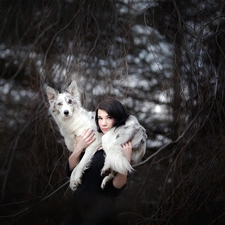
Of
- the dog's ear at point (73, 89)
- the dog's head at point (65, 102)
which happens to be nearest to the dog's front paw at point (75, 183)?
the dog's head at point (65, 102)

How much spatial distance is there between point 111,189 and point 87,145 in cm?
29

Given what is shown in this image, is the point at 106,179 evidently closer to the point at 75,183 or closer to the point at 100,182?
the point at 100,182

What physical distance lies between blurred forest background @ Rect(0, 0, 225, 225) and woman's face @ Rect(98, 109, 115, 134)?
0.78 meters

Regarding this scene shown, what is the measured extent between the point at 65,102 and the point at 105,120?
0.38 meters

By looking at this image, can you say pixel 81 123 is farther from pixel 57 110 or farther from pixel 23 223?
pixel 23 223

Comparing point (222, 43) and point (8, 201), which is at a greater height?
point (222, 43)

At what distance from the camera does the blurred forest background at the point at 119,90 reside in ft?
9.02

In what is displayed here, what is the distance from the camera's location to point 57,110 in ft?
7.17

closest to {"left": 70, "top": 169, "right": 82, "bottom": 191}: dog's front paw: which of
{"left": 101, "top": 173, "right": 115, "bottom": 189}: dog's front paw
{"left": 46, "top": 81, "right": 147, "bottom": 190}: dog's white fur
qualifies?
{"left": 46, "top": 81, "right": 147, "bottom": 190}: dog's white fur

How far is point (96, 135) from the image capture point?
198cm

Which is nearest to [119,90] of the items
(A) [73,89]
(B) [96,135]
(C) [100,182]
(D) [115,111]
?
(A) [73,89]

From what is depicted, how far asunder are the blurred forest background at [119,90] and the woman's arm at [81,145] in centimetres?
61

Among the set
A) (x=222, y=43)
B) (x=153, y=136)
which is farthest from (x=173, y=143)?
(x=222, y=43)

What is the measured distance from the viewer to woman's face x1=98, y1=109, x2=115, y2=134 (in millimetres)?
1858
